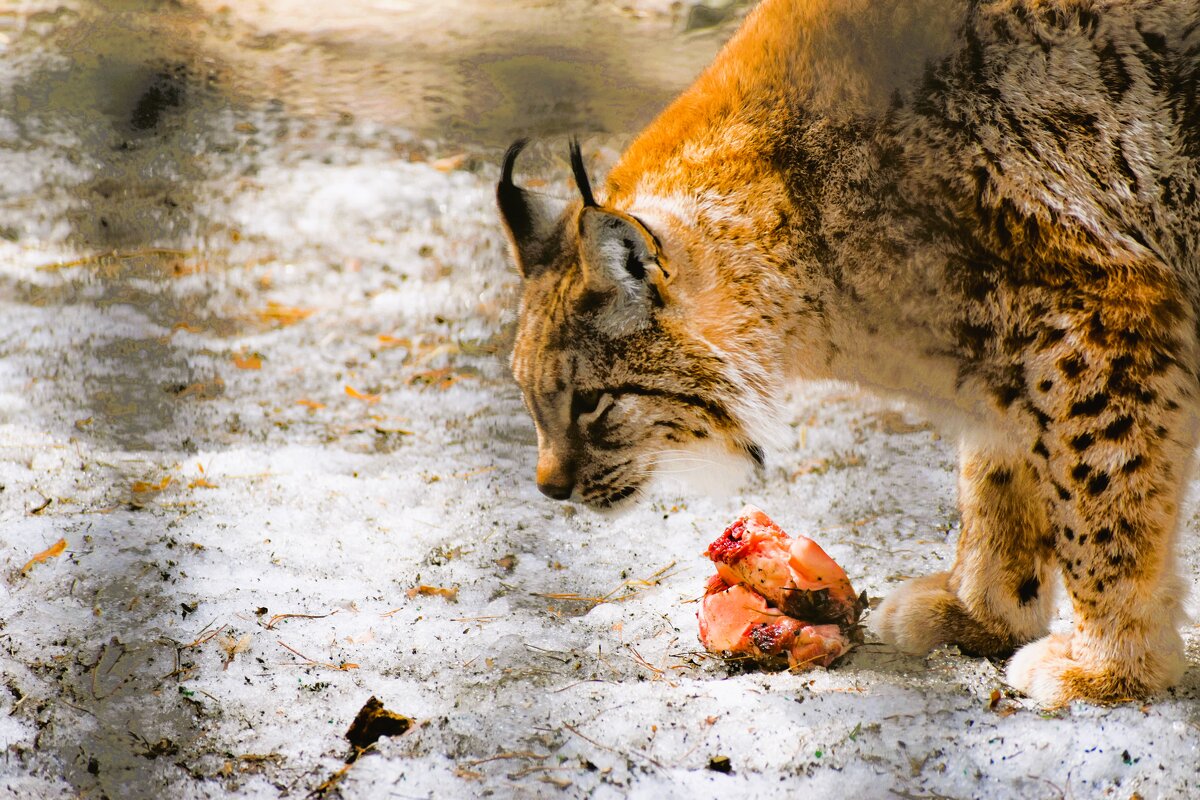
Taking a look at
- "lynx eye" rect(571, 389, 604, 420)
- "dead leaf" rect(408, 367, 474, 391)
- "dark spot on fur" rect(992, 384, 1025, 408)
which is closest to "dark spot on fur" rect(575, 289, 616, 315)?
"lynx eye" rect(571, 389, 604, 420)

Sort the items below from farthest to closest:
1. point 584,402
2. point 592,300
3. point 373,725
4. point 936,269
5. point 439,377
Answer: point 439,377
point 584,402
point 592,300
point 936,269
point 373,725

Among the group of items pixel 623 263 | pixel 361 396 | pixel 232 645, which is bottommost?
pixel 361 396

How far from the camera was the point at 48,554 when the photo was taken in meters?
3.12

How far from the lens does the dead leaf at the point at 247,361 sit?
5.07 metres

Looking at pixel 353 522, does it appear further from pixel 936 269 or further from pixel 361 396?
pixel 936 269

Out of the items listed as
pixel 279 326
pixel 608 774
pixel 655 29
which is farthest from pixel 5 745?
pixel 655 29

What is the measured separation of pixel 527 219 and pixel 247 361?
2615mm

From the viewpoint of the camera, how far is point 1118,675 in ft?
8.75

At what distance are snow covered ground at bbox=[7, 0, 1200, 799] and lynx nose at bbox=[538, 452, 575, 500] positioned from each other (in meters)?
0.40

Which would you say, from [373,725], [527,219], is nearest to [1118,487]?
[527,219]

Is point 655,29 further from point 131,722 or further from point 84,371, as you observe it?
point 131,722

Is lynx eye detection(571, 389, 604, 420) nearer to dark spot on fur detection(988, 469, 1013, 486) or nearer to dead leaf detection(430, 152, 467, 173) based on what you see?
dark spot on fur detection(988, 469, 1013, 486)

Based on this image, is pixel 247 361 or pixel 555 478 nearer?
pixel 555 478

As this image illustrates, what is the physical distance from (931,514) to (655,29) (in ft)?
15.0
